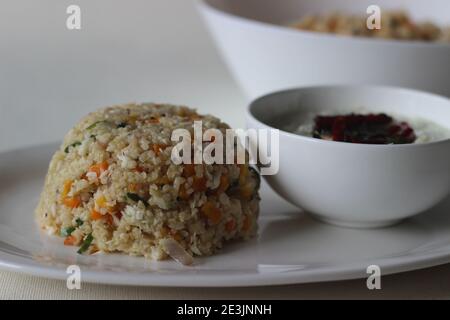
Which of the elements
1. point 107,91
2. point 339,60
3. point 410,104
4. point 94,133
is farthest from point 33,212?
point 107,91

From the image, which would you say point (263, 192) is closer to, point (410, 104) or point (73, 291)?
point (410, 104)

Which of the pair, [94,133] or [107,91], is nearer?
[94,133]

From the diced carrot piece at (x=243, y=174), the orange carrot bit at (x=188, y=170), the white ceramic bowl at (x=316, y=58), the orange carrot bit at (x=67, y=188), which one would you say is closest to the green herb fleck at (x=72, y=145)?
the orange carrot bit at (x=67, y=188)

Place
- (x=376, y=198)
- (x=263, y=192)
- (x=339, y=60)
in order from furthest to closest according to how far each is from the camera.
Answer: (x=339, y=60) < (x=263, y=192) < (x=376, y=198)

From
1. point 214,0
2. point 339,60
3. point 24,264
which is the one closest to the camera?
point 24,264

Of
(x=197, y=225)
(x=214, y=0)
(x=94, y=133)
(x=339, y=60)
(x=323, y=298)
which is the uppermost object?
(x=214, y=0)

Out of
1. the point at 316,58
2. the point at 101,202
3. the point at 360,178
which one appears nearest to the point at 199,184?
the point at 101,202

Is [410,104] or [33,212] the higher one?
[410,104]
